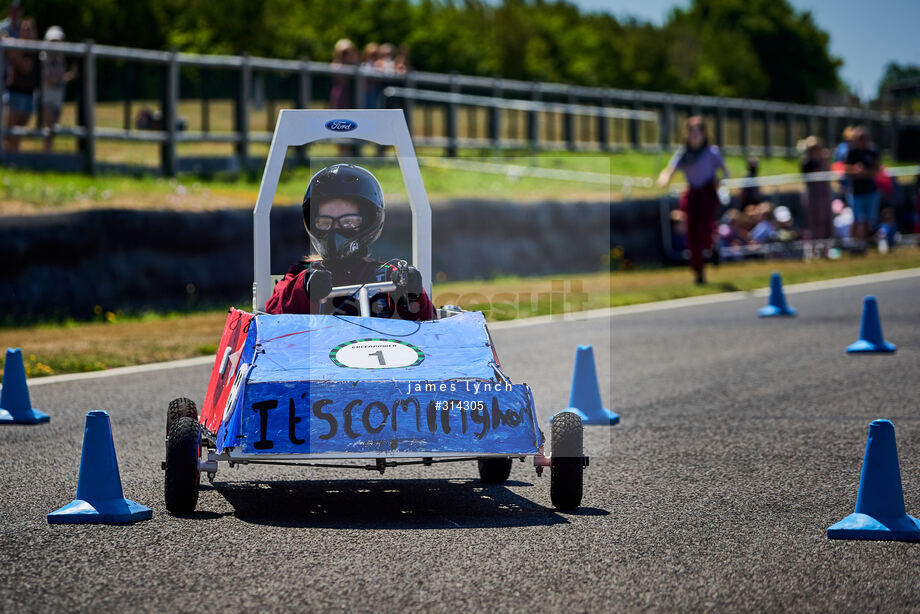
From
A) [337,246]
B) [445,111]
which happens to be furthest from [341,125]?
[445,111]

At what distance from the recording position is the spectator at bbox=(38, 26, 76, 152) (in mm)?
17391

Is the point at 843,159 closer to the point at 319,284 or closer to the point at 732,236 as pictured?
the point at 732,236

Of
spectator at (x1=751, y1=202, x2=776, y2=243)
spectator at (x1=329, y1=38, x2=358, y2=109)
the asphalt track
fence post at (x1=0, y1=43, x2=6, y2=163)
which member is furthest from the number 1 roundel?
spectator at (x1=751, y1=202, x2=776, y2=243)

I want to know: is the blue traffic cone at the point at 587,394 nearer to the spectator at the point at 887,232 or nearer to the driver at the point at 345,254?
the driver at the point at 345,254

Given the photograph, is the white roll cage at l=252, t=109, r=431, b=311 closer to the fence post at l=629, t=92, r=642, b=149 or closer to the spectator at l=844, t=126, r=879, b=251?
the spectator at l=844, t=126, r=879, b=251

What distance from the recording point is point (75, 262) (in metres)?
13.9

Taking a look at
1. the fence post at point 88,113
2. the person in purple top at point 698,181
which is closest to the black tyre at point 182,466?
the fence post at point 88,113

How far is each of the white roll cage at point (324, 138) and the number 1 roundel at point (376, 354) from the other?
1.03 m

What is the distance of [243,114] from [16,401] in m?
11.9

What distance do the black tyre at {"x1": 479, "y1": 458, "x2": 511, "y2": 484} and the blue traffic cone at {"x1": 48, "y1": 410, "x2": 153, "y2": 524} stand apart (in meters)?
1.88

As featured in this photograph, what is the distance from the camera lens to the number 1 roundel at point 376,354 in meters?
6.52

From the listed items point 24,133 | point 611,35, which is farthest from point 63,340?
point 611,35

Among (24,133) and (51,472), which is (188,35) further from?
(51,472)

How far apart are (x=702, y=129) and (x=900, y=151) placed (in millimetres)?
22364
